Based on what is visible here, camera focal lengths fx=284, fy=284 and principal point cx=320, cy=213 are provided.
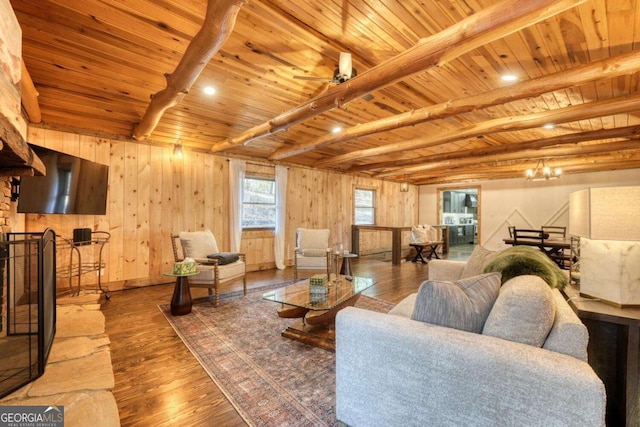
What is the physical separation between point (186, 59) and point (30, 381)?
2177 mm

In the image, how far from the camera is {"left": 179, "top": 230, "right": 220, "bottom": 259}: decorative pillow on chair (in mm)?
3721

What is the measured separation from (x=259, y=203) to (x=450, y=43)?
182 inches

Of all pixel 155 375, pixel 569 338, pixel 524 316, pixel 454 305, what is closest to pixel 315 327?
pixel 155 375

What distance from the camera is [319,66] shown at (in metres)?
2.78

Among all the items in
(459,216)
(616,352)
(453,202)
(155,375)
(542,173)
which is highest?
(542,173)

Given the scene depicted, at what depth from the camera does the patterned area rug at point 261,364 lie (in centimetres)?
163

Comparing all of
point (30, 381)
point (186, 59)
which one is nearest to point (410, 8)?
point (186, 59)

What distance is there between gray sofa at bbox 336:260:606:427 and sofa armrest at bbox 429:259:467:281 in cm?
133

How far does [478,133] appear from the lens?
12.6 feet

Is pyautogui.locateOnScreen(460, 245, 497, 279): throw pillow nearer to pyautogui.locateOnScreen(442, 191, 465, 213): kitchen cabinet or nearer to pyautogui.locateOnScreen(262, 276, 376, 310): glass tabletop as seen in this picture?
pyautogui.locateOnScreen(262, 276, 376, 310): glass tabletop

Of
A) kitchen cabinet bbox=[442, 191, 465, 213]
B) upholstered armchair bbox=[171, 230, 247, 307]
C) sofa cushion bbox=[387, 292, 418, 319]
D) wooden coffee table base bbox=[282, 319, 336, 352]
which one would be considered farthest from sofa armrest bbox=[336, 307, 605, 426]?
kitchen cabinet bbox=[442, 191, 465, 213]

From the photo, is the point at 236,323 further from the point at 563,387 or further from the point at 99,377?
the point at 563,387

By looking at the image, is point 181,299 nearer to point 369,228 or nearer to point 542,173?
point 369,228
